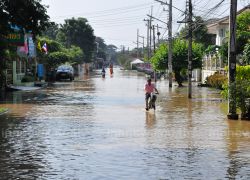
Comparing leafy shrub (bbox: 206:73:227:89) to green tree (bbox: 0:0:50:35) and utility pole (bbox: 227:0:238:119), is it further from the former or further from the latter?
utility pole (bbox: 227:0:238:119)

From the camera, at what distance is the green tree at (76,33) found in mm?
128875

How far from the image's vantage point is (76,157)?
12.1 meters

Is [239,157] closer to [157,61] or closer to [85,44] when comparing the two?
[157,61]

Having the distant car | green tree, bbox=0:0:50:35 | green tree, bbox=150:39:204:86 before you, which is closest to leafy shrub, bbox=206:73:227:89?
green tree, bbox=150:39:204:86

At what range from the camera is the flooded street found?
10.6 meters

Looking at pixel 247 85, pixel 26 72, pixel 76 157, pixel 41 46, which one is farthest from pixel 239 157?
pixel 41 46

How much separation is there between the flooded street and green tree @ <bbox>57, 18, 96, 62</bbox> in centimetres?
10634

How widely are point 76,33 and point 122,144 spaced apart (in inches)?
4581

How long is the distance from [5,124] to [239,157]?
30.7 ft

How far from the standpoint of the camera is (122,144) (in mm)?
13992

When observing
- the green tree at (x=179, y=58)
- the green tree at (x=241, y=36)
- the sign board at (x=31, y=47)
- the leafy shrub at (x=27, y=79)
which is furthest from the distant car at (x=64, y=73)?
the green tree at (x=241, y=36)

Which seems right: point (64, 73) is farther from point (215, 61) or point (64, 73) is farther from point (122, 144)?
point (122, 144)

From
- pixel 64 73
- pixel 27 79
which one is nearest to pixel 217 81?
pixel 27 79

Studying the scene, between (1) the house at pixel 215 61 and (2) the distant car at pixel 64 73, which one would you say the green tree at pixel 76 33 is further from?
(1) the house at pixel 215 61
